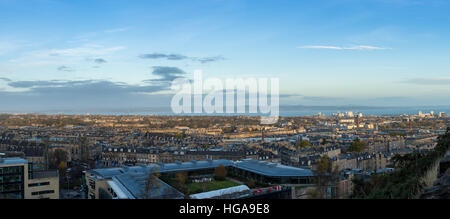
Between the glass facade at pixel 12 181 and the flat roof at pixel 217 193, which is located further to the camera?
the glass facade at pixel 12 181

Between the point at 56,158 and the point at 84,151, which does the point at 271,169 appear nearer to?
the point at 56,158

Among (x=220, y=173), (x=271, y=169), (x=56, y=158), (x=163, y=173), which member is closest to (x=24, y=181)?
(x=163, y=173)

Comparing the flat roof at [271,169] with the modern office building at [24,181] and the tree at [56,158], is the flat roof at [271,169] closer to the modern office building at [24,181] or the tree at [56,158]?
the modern office building at [24,181]

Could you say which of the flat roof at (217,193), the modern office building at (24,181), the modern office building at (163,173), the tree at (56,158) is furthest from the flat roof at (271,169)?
the tree at (56,158)

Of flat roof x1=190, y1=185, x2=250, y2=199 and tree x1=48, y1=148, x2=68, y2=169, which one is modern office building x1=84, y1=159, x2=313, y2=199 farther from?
tree x1=48, y1=148, x2=68, y2=169
